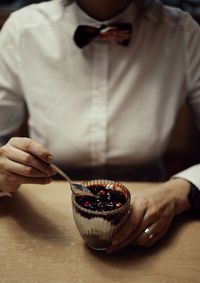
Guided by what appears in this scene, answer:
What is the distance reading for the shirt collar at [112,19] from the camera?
3.63 feet

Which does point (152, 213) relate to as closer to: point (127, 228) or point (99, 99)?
point (127, 228)

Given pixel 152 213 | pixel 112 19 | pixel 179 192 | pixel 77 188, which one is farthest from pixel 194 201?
pixel 112 19

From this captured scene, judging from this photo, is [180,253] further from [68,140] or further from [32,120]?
[32,120]

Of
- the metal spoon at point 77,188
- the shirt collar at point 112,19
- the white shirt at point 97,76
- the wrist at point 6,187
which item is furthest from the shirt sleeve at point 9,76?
the metal spoon at point 77,188

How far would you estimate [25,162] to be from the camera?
2.64ft

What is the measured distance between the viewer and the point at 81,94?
111 cm

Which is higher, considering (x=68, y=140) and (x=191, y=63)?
(x=191, y=63)

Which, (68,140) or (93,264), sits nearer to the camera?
(93,264)

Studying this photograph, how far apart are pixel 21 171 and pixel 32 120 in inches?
14.5

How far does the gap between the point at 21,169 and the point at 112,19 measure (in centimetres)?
52

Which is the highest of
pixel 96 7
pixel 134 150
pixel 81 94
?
pixel 96 7

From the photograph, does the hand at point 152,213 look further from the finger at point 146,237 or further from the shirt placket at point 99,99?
the shirt placket at point 99,99

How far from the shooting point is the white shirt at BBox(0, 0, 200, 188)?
1110 millimetres

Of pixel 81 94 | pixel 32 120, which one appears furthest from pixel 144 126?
pixel 32 120
